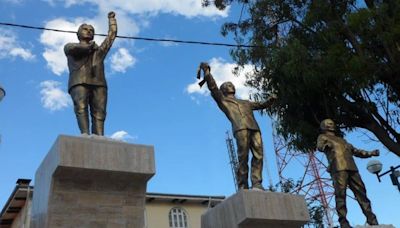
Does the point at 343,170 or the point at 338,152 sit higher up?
the point at 338,152

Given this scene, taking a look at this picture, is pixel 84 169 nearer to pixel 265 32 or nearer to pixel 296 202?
pixel 296 202

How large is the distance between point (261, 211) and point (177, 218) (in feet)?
82.7

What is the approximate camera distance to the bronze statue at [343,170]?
8.75 metres

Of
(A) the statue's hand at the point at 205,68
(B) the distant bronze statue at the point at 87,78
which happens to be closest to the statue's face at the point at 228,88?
(A) the statue's hand at the point at 205,68

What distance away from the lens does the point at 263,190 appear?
8625 mm

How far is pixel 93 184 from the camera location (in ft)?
23.3

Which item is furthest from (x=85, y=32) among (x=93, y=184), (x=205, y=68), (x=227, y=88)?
(x=227, y=88)

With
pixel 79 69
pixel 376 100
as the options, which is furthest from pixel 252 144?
pixel 376 100

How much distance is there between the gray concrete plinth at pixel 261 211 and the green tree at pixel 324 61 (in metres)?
3.43

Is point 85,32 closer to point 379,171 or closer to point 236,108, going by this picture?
point 236,108

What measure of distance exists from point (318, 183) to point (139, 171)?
2208 centimetres

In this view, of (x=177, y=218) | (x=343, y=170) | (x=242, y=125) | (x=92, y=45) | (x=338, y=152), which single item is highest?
(x=177, y=218)

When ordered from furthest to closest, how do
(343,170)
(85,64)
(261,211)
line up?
(343,170) < (261,211) < (85,64)

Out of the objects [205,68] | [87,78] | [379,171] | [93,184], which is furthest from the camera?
[379,171]
